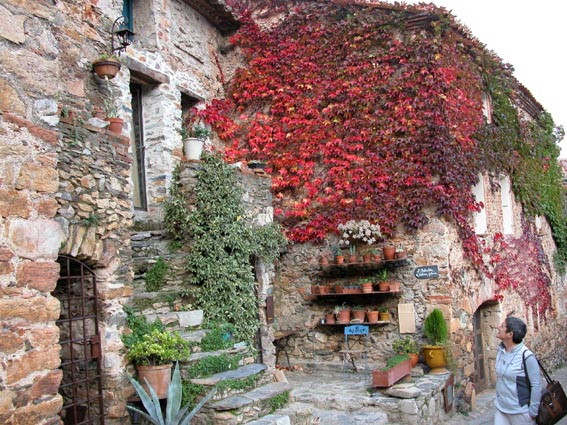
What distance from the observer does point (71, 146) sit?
510 cm

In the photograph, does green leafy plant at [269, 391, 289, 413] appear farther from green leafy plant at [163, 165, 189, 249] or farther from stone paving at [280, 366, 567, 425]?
green leafy plant at [163, 165, 189, 249]

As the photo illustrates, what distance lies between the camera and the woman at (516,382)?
4.45m

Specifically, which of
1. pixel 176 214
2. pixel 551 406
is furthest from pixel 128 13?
pixel 551 406

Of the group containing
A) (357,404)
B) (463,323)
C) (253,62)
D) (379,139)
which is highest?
(253,62)

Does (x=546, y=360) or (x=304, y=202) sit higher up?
(x=304, y=202)

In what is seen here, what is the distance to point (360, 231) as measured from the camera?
8.84 meters

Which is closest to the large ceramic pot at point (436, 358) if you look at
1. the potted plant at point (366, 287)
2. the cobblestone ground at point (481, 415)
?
the cobblestone ground at point (481, 415)

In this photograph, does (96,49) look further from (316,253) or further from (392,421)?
(392,421)

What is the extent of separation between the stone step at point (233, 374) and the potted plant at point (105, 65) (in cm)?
351

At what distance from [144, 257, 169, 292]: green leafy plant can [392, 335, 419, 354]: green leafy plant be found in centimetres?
388

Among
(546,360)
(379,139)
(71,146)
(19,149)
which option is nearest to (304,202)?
(379,139)

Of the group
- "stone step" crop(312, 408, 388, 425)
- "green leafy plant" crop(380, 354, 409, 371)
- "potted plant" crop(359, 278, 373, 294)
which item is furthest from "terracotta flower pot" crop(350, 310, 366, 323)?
"stone step" crop(312, 408, 388, 425)

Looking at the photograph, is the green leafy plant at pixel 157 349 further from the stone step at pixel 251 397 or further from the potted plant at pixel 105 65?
the potted plant at pixel 105 65

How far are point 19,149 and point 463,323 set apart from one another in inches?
292
